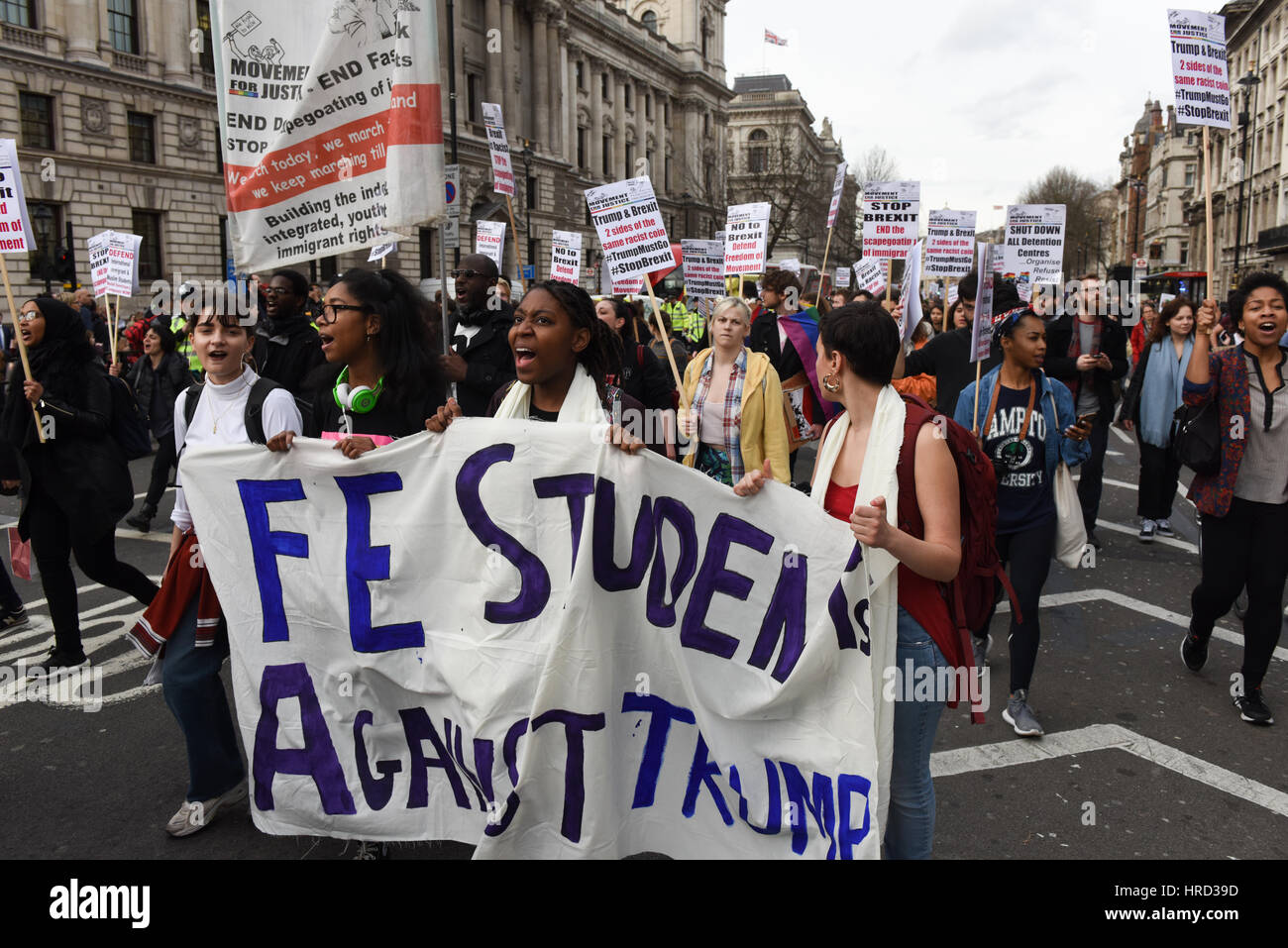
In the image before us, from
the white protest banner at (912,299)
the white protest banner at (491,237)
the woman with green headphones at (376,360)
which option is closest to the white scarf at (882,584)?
the woman with green headphones at (376,360)

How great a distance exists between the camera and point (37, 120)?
30375mm

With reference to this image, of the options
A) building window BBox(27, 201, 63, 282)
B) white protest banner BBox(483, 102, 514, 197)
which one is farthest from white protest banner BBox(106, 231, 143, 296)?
building window BBox(27, 201, 63, 282)

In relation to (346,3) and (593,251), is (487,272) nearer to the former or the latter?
(346,3)

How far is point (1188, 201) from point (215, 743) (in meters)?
98.1

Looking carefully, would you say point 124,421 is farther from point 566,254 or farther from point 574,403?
point 566,254

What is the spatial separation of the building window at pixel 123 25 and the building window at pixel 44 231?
6.56 metres

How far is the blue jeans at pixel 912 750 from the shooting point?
263 cm

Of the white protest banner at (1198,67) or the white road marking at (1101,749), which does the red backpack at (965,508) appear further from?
the white protest banner at (1198,67)

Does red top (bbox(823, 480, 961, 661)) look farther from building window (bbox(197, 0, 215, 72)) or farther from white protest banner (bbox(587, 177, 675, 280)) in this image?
building window (bbox(197, 0, 215, 72))

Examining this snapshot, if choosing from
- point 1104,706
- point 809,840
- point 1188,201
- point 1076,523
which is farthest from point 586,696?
point 1188,201

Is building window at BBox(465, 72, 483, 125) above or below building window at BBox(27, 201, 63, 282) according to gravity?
above

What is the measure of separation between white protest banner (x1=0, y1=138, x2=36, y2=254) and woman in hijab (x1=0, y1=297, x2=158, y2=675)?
→ 1757mm

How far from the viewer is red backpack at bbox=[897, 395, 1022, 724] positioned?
8.47 feet

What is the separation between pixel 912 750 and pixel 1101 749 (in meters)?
2.09
